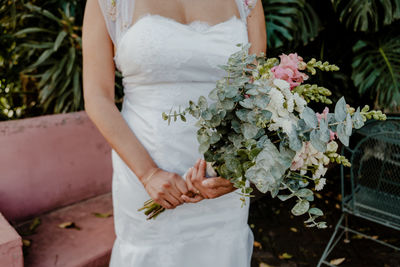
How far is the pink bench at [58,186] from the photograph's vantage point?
7.13 ft

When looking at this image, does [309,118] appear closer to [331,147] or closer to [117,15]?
[331,147]

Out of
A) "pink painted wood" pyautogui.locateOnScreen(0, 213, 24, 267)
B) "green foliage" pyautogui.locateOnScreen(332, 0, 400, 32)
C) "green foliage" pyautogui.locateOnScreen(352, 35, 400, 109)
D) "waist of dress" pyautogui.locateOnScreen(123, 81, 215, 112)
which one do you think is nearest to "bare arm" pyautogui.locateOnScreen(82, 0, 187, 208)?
"waist of dress" pyautogui.locateOnScreen(123, 81, 215, 112)

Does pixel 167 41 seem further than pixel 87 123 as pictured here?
A: No

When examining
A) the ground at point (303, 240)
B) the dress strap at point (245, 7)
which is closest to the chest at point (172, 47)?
the dress strap at point (245, 7)

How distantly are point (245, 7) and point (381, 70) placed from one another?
2.10 m

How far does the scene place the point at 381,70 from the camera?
302cm

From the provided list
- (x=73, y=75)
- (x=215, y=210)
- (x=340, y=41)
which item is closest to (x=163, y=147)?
(x=215, y=210)

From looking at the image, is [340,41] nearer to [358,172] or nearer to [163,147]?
[358,172]

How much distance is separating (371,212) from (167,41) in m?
1.76

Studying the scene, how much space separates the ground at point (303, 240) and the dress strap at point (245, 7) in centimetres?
198

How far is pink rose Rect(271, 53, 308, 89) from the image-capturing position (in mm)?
951

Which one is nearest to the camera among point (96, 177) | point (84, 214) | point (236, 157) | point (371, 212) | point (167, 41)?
point (236, 157)

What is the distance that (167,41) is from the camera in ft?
4.08

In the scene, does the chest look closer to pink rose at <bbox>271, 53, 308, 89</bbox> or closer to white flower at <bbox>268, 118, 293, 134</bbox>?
pink rose at <bbox>271, 53, 308, 89</bbox>
